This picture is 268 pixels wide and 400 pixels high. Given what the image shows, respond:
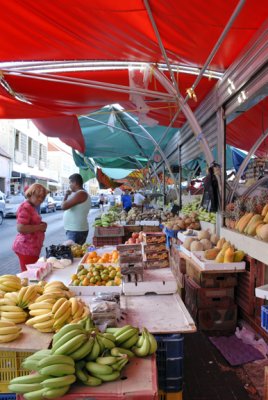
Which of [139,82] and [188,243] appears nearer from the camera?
[139,82]

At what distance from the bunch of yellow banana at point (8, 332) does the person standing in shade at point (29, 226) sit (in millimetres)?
2396

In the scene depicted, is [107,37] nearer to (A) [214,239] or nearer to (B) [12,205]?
(A) [214,239]

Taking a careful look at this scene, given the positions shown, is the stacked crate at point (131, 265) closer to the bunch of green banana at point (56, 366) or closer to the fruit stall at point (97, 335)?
the fruit stall at point (97, 335)

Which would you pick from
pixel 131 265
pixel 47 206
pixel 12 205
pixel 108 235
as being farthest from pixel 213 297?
pixel 47 206

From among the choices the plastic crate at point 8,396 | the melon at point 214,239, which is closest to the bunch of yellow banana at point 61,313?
the plastic crate at point 8,396

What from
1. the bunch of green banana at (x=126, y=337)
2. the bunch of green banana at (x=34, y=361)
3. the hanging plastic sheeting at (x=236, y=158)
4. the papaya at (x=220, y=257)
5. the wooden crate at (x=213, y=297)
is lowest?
the wooden crate at (x=213, y=297)

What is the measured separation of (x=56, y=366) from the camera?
1.75 metres

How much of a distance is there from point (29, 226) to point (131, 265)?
2.00 metres

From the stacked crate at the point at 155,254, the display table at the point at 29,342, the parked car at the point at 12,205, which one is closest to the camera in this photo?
the display table at the point at 29,342

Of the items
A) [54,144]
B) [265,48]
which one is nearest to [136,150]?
[54,144]

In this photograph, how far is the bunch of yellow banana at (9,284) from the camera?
2.98 m

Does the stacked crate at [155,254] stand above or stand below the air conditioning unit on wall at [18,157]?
below

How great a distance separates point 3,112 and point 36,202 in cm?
236

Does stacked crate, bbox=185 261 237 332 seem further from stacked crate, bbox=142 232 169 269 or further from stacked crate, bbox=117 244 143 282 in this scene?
stacked crate, bbox=117 244 143 282
